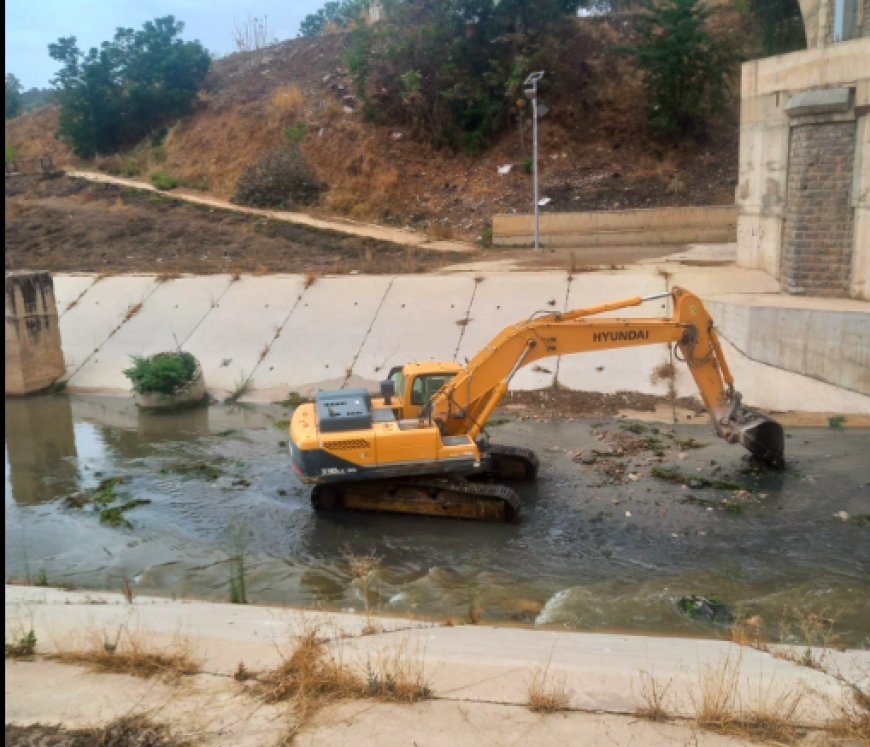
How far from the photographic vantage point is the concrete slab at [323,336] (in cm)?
1634

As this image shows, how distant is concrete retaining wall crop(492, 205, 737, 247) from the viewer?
22.8m

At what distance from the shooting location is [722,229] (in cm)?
2277

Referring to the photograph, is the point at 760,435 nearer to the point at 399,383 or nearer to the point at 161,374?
the point at 399,383

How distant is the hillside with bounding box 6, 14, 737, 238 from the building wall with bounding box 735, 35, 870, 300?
898cm

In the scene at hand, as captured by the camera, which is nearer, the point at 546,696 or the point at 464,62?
the point at 546,696

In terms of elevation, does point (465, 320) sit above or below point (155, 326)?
above

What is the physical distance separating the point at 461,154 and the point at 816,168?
1748cm

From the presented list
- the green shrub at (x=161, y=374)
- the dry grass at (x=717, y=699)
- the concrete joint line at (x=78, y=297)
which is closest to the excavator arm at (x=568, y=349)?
the dry grass at (x=717, y=699)

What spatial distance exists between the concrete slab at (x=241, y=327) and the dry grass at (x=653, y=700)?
12054 mm

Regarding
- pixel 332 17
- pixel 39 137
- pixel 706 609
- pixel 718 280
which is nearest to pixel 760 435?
pixel 706 609

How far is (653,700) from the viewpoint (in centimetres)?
515

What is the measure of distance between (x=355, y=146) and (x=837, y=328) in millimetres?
21329

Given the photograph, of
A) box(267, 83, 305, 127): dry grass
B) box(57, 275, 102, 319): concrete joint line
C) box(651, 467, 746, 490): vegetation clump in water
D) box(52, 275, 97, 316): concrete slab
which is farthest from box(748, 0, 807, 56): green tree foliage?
box(52, 275, 97, 316): concrete slab

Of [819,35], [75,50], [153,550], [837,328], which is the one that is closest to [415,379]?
[153,550]
